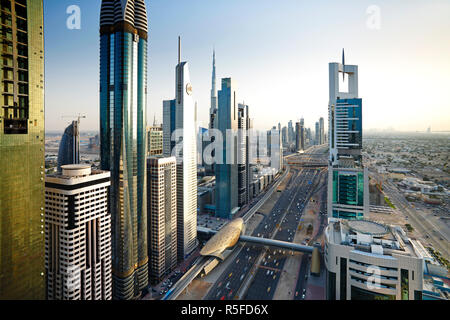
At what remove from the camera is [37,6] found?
784 centimetres

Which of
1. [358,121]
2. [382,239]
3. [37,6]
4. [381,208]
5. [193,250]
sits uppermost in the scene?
[37,6]

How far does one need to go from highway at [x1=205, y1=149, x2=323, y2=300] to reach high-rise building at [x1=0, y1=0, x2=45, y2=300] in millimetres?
8990

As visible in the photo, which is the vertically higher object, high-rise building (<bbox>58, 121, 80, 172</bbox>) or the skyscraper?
the skyscraper

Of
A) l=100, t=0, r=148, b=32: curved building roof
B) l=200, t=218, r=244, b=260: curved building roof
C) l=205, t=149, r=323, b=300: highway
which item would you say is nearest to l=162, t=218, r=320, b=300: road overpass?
l=200, t=218, r=244, b=260: curved building roof

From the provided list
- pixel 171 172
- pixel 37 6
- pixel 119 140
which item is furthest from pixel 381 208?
pixel 37 6

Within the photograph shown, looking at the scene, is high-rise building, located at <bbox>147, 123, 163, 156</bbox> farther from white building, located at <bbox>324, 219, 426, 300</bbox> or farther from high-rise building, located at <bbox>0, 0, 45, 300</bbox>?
white building, located at <bbox>324, 219, 426, 300</bbox>

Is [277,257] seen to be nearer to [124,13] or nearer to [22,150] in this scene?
[22,150]

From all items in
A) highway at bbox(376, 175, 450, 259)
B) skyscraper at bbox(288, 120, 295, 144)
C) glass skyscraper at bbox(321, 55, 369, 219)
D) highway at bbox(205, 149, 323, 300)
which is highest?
skyscraper at bbox(288, 120, 295, 144)

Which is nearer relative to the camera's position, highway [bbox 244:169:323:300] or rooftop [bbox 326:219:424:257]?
rooftop [bbox 326:219:424:257]

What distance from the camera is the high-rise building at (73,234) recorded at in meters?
10.2

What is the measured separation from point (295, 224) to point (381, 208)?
32.4 ft

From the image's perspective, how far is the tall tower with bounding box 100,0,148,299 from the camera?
1403 cm

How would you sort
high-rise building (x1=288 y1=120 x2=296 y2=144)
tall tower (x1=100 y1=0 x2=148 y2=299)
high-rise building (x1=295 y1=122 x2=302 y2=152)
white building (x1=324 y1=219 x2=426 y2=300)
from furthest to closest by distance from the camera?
high-rise building (x1=288 y1=120 x2=296 y2=144)
high-rise building (x1=295 y1=122 x2=302 y2=152)
tall tower (x1=100 y1=0 x2=148 y2=299)
white building (x1=324 y1=219 x2=426 y2=300)

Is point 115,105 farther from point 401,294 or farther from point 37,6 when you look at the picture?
point 401,294
